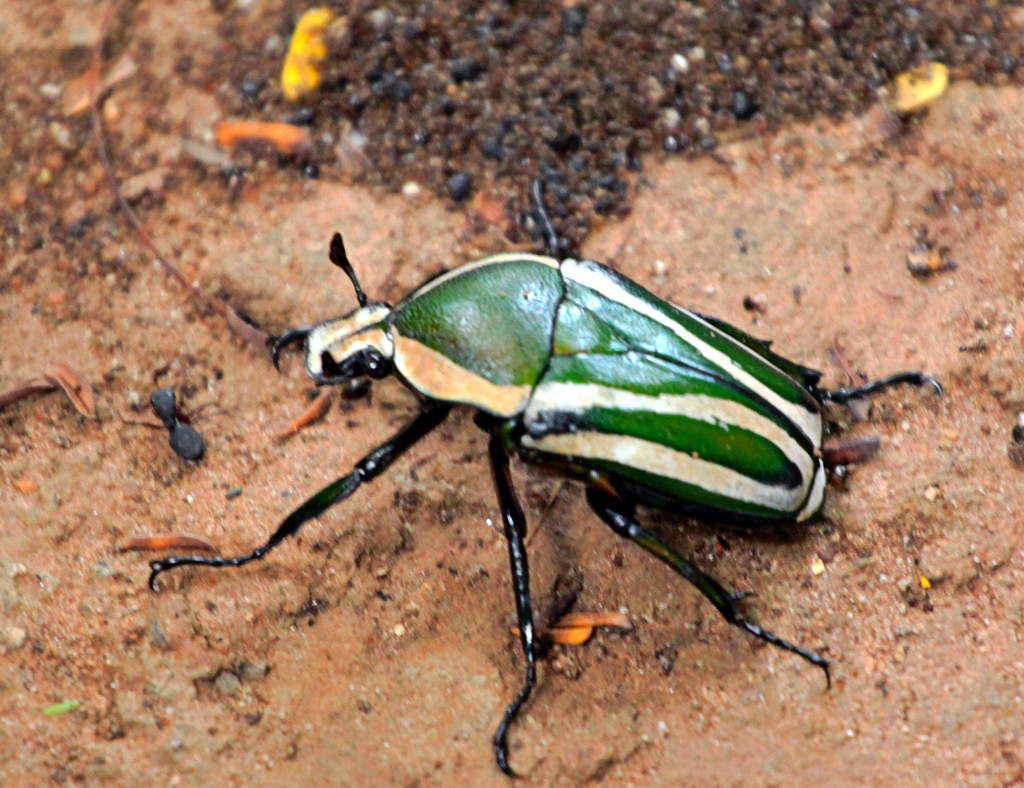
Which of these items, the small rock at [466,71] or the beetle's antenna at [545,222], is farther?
the small rock at [466,71]

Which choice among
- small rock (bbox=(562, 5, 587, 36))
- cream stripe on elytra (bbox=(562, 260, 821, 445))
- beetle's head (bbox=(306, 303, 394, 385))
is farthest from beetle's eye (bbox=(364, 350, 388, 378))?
small rock (bbox=(562, 5, 587, 36))

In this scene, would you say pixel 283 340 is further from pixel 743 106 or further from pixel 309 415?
pixel 743 106

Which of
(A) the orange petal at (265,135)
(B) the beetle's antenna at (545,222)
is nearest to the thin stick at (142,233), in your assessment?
(A) the orange petal at (265,135)

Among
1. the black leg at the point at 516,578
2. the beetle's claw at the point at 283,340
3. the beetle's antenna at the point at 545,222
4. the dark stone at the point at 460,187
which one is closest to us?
the black leg at the point at 516,578

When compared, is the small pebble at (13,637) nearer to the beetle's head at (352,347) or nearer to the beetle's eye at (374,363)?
the beetle's head at (352,347)

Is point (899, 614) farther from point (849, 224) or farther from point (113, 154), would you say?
point (113, 154)

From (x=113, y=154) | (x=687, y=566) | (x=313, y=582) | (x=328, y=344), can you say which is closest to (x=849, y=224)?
(x=687, y=566)

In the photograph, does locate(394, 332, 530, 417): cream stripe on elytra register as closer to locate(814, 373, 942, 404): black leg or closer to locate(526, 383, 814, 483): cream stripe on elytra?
locate(526, 383, 814, 483): cream stripe on elytra
